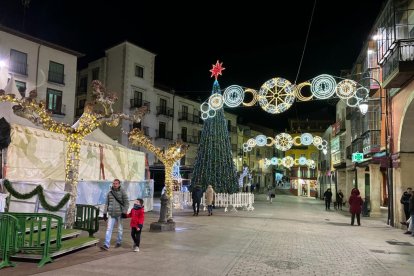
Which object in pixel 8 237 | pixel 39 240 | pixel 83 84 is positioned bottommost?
pixel 39 240

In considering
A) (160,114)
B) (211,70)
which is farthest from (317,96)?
(160,114)

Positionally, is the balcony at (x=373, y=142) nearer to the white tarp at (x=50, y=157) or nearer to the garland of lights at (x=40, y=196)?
the white tarp at (x=50, y=157)

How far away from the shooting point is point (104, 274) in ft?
23.3

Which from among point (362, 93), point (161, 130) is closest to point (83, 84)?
point (161, 130)

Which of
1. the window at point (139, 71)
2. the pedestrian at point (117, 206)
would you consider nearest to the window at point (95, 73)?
the window at point (139, 71)

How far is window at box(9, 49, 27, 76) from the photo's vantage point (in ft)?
106

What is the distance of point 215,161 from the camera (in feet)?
75.7

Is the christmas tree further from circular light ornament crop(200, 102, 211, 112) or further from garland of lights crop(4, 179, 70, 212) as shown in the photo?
garland of lights crop(4, 179, 70, 212)

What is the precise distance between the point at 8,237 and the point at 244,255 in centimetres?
507

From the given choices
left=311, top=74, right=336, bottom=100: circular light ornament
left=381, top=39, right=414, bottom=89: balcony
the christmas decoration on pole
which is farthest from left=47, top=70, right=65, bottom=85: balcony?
left=381, top=39, right=414, bottom=89: balcony

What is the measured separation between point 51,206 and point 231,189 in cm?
1399

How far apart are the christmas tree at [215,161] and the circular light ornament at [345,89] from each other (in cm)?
863

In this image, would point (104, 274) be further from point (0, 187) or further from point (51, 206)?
point (0, 187)

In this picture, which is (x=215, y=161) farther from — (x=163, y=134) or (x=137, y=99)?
(x=163, y=134)
